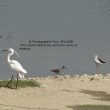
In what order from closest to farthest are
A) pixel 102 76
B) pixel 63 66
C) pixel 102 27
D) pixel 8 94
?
pixel 8 94 < pixel 102 76 < pixel 63 66 < pixel 102 27

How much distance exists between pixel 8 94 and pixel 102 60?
6.00 m

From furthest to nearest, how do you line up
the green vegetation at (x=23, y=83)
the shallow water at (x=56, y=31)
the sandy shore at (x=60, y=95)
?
the shallow water at (x=56, y=31) → the green vegetation at (x=23, y=83) → the sandy shore at (x=60, y=95)

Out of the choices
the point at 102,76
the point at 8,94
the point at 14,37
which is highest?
the point at 14,37

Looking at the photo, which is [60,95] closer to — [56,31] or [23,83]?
[23,83]

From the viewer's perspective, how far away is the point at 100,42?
22.5 metres

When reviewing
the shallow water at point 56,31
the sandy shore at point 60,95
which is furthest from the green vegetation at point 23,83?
the shallow water at point 56,31

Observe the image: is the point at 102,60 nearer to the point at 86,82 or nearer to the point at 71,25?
the point at 71,25

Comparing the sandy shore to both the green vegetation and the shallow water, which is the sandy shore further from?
the shallow water

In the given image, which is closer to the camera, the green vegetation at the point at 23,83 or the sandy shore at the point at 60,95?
the sandy shore at the point at 60,95

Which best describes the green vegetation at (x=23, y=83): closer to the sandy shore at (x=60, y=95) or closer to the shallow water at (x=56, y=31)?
the sandy shore at (x=60, y=95)

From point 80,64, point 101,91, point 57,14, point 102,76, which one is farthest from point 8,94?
point 57,14

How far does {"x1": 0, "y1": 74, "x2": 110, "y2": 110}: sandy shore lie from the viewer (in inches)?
588

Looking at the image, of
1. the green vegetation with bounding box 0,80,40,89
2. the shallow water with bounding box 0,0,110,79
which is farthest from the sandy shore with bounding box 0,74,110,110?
the shallow water with bounding box 0,0,110,79

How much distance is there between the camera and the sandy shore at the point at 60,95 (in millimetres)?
14945
